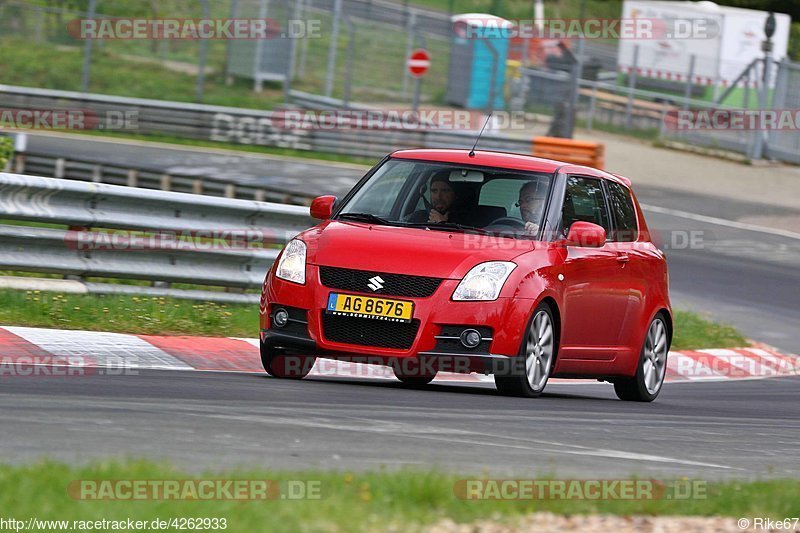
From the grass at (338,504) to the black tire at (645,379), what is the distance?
4587 mm

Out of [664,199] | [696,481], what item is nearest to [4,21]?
[664,199]

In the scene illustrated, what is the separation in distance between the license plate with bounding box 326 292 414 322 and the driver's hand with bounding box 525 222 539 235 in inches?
→ 46.9

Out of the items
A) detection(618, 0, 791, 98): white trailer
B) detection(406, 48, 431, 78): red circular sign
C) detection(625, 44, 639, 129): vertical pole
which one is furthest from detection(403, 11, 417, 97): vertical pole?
detection(618, 0, 791, 98): white trailer

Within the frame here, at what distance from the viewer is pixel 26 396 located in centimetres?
735

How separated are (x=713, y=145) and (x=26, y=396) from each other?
92.4ft

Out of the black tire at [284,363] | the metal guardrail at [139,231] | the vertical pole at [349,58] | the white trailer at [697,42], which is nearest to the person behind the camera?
the black tire at [284,363]

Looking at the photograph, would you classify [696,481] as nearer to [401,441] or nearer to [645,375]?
[401,441]

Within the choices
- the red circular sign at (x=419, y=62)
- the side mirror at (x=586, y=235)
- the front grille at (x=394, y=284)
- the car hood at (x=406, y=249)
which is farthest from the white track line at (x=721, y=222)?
the front grille at (x=394, y=284)

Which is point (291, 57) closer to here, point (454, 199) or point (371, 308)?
point (454, 199)

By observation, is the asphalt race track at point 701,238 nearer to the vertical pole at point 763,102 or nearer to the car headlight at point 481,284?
the vertical pole at point 763,102

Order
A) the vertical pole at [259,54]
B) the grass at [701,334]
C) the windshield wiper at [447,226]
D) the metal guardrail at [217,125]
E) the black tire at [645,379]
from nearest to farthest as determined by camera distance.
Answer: the windshield wiper at [447,226], the black tire at [645,379], the grass at [701,334], the metal guardrail at [217,125], the vertical pole at [259,54]

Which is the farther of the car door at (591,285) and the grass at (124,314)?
the grass at (124,314)

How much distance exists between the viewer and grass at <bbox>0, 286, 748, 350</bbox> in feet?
34.9

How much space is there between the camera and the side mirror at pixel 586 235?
9659 millimetres
